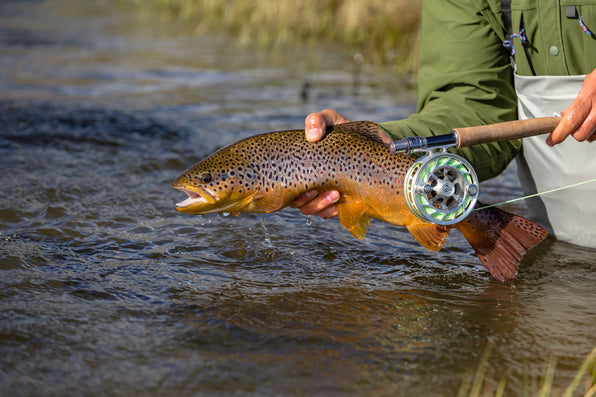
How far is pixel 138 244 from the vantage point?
3742 millimetres

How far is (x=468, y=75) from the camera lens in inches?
144

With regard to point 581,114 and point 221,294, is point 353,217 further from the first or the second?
point 581,114

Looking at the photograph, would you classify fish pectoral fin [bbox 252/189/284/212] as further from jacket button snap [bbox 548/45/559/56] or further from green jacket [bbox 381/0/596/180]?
jacket button snap [bbox 548/45/559/56]

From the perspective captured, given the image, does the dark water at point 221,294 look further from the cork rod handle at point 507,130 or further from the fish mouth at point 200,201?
the cork rod handle at point 507,130

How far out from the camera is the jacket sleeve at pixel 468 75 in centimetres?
356

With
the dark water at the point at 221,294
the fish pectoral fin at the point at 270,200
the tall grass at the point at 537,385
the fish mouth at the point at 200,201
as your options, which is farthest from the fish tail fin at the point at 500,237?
the fish mouth at the point at 200,201

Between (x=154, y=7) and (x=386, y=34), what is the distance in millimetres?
6842

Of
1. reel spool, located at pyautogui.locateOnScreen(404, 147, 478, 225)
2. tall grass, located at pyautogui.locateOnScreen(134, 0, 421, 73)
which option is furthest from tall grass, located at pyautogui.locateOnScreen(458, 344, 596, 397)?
tall grass, located at pyautogui.locateOnScreen(134, 0, 421, 73)

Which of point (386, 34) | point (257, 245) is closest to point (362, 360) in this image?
point (257, 245)

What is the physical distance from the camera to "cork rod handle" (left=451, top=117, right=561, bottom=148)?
2.90 m

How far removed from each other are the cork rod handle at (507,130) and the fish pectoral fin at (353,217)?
50 centimetres

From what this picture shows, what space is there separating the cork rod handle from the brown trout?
279mm

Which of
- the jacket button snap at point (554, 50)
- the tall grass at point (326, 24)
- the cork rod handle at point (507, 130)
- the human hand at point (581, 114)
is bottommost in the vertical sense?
the cork rod handle at point (507, 130)

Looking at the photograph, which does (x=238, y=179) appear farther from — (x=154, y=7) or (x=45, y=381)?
(x=154, y=7)
